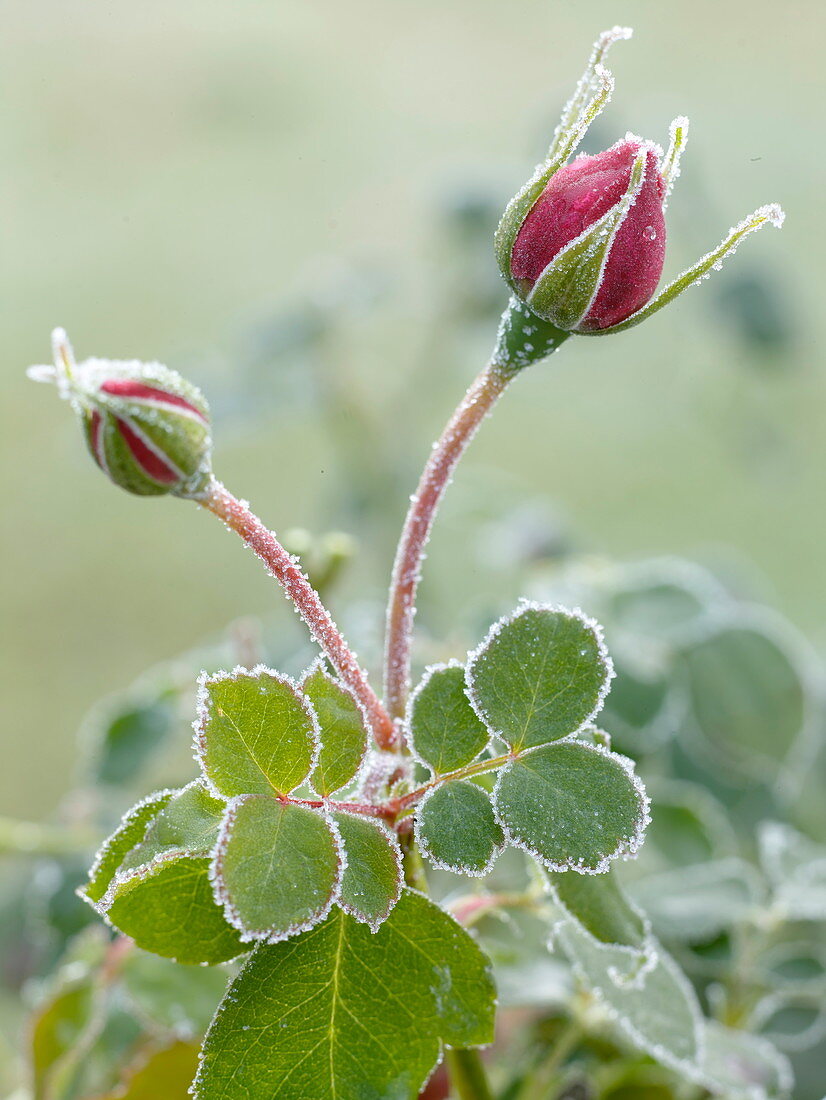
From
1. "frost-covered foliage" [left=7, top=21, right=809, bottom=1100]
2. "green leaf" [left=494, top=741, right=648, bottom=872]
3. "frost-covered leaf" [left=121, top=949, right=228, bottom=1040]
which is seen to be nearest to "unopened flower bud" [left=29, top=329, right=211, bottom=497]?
"frost-covered foliage" [left=7, top=21, right=809, bottom=1100]

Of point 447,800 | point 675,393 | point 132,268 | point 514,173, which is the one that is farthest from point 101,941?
point 132,268

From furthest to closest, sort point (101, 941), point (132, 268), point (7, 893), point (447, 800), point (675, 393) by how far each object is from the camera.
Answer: point (132, 268) → point (675, 393) → point (7, 893) → point (101, 941) → point (447, 800)

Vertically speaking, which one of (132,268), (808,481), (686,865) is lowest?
(686,865)

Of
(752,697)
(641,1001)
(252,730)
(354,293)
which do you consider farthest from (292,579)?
(354,293)

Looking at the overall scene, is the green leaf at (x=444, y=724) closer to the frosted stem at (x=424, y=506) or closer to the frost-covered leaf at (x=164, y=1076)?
the frosted stem at (x=424, y=506)

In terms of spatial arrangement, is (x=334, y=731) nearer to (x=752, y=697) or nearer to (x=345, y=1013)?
(x=345, y=1013)

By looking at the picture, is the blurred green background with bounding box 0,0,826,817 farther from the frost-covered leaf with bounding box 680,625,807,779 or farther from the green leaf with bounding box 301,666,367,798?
the green leaf with bounding box 301,666,367,798

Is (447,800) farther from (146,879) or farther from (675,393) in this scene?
(675,393)
